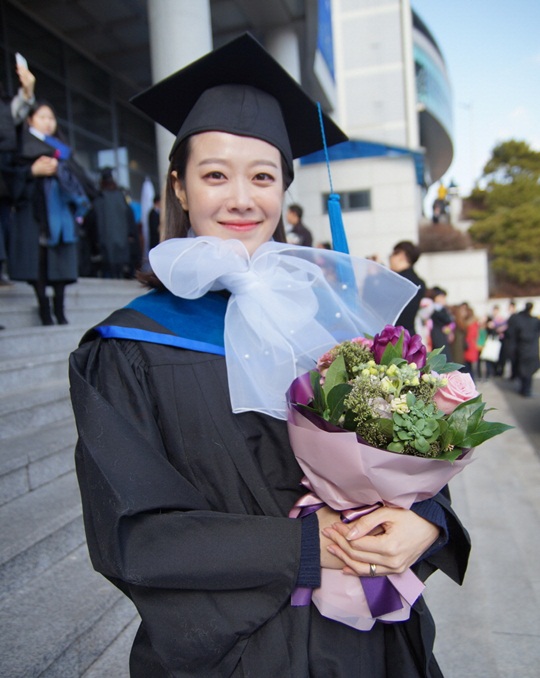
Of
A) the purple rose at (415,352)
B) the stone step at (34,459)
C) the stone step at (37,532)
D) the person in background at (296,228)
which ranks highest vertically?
the person in background at (296,228)

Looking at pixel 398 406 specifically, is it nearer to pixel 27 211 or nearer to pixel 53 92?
pixel 27 211

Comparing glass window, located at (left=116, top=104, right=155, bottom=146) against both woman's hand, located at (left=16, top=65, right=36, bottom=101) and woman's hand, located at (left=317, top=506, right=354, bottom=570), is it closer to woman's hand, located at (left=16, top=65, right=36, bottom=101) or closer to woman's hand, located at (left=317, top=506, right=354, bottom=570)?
woman's hand, located at (left=16, top=65, right=36, bottom=101)

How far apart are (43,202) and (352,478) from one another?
4238 mm

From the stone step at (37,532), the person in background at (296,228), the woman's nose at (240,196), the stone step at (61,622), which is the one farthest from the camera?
the person in background at (296,228)

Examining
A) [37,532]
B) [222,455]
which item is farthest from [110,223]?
[222,455]

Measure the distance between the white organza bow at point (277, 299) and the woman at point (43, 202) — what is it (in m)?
3.71

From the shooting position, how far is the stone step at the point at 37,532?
88.6 inches

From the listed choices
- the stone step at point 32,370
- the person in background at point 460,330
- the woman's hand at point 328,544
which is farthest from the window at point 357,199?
the woman's hand at point 328,544

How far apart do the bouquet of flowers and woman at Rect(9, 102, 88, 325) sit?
4011 mm

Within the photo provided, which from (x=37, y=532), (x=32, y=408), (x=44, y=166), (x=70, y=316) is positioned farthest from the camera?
(x=70, y=316)

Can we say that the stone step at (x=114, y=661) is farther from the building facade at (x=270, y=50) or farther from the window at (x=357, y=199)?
the window at (x=357, y=199)

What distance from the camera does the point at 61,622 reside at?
212 centimetres

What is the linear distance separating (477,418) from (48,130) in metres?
4.58

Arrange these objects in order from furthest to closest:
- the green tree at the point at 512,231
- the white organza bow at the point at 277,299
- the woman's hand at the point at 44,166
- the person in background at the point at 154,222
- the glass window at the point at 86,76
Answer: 1. the green tree at the point at 512,231
2. the glass window at the point at 86,76
3. the person in background at the point at 154,222
4. the woman's hand at the point at 44,166
5. the white organza bow at the point at 277,299
